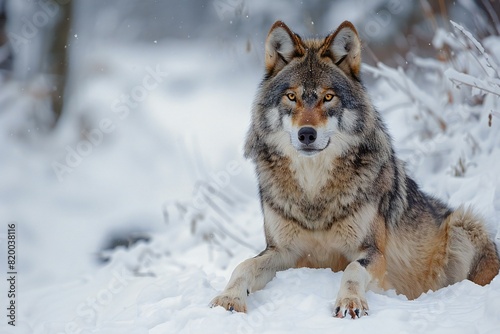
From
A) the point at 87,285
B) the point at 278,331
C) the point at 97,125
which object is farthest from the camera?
the point at 97,125

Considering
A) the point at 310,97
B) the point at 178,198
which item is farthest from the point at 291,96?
the point at 178,198

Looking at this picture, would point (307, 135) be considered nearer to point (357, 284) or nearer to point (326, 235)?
point (326, 235)

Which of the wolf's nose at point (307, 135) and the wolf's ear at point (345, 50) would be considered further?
the wolf's ear at point (345, 50)

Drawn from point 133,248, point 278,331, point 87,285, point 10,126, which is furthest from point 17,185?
point 278,331

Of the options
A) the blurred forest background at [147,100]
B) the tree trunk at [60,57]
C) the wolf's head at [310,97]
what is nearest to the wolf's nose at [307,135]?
the wolf's head at [310,97]

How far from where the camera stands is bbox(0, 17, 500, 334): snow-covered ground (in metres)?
3.22

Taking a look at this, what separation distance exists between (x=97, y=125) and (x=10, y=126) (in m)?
1.76

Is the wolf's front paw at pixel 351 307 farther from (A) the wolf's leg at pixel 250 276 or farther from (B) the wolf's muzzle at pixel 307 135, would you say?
(B) the wolf's muzzle at pixel 307 135

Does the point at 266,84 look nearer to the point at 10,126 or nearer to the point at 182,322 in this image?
the point at 182,322

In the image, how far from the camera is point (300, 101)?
375 centimetres

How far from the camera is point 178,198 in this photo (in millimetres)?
8812

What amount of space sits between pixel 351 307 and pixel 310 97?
4.49 ft

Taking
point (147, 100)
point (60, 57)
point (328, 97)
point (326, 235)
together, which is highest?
point (60, 57)

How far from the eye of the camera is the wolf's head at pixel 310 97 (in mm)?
3682
